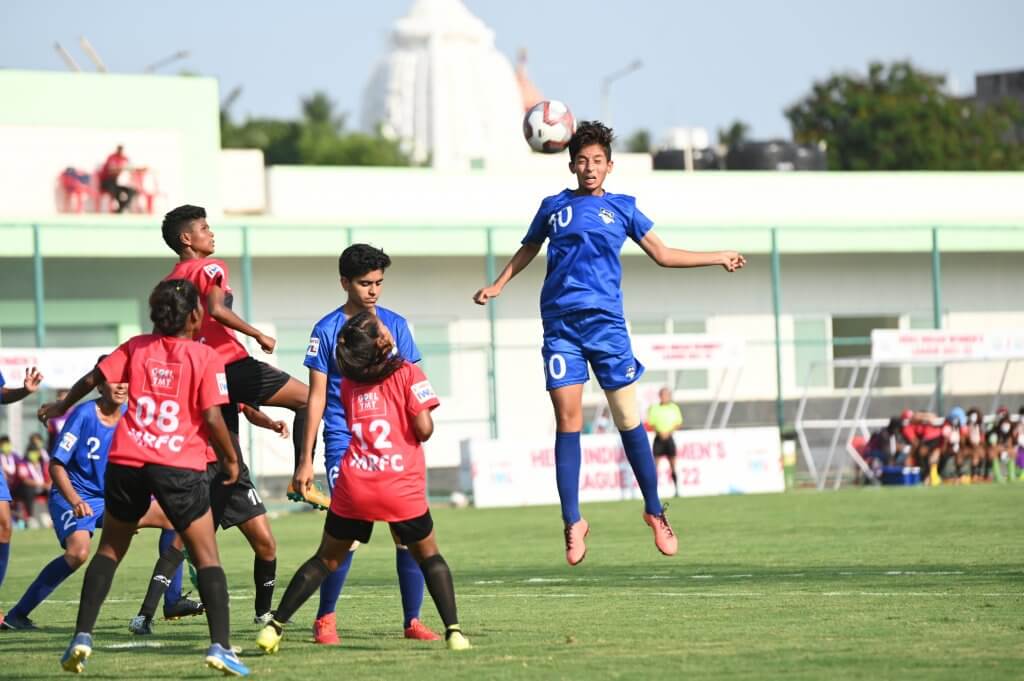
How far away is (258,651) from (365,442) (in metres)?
1.33

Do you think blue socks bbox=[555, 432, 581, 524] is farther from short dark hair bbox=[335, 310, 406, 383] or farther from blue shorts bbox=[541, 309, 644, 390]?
short dark hair bbox=[335, 310, 406, 383]

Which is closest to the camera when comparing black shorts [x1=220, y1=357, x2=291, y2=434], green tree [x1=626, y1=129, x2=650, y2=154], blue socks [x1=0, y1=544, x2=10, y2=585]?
black shorts [x1=220, y1=357, x2=291, y2=434]

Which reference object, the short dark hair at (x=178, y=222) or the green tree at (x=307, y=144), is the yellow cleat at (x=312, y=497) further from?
Answer: the green tree at (x=307, y=144)

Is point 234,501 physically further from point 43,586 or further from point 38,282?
point 38,282

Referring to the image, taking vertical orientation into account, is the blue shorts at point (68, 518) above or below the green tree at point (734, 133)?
below

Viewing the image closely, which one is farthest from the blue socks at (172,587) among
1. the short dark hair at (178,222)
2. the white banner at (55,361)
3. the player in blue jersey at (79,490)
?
the white banner at (55,361)

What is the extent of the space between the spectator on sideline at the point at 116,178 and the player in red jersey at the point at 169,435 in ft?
81.9

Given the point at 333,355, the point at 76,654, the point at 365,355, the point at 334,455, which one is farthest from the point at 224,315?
the point at 76,654

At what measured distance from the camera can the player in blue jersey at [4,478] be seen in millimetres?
10311

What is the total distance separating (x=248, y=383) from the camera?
9383 millimetres

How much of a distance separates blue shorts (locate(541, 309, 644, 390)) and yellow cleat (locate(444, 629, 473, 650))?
2.21 m

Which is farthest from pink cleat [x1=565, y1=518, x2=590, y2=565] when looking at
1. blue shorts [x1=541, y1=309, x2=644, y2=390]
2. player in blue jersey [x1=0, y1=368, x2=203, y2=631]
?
player in blue jersey [x1=0, y1=368, x2=203, y2=631]

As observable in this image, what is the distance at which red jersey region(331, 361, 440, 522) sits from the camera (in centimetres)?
820

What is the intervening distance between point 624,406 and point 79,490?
141 inches
